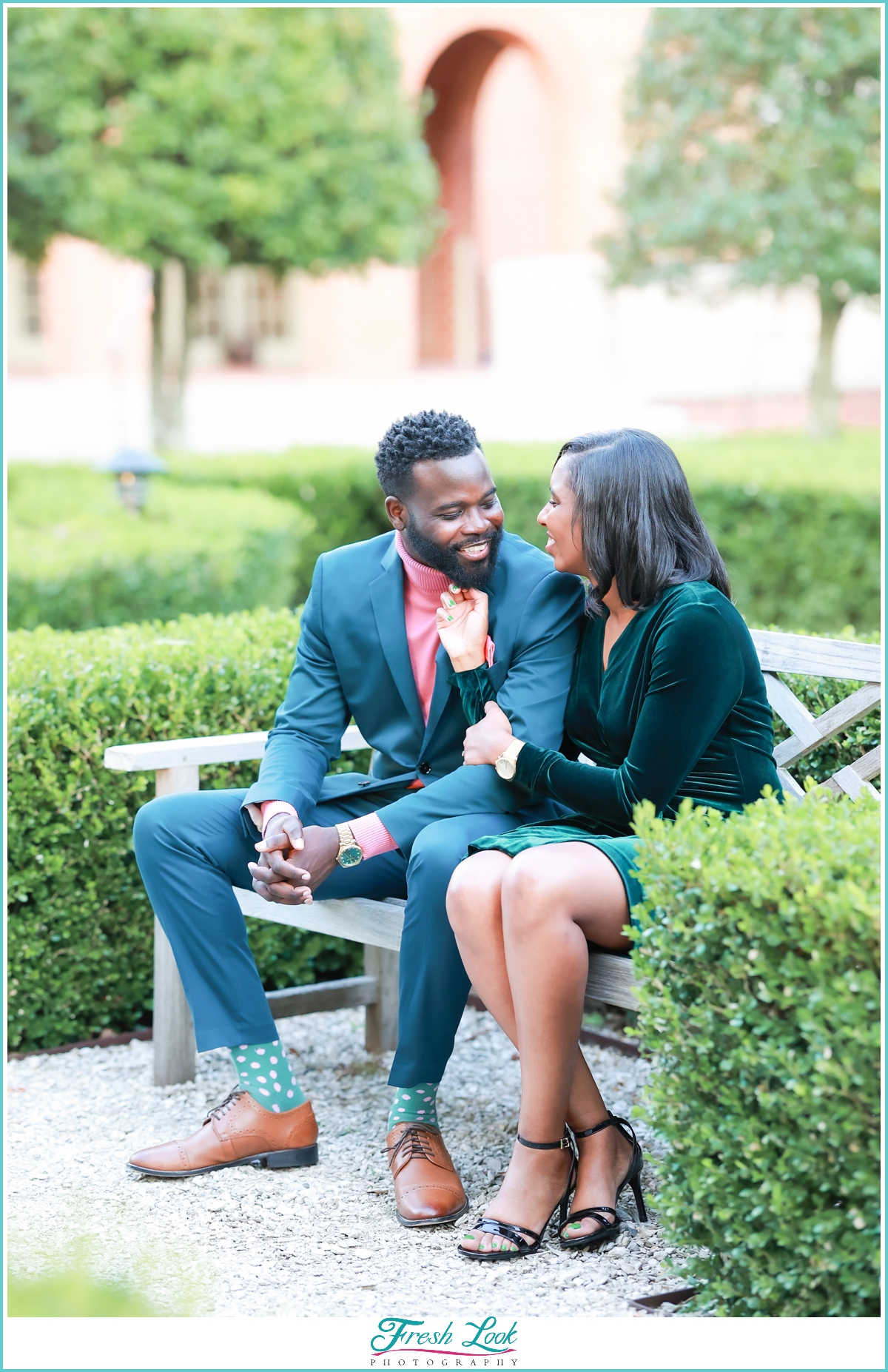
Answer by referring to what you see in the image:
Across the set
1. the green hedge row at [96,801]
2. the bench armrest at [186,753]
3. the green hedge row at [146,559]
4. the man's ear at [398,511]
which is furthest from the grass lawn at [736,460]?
the man's ear at [398,511]

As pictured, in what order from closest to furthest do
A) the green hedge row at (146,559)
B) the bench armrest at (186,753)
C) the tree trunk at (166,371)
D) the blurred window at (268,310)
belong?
1. the bench armrest at (186,753)
2. the green hedge row at (146,559)
3. the tree trunk at (166,371)
4. the blurred window at (268,310)

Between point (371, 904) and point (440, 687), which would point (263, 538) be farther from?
point (371, 904)

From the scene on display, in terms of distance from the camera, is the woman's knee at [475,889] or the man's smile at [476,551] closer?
the woman's knee at [475,889]

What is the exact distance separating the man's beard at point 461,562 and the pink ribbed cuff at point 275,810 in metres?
0.61

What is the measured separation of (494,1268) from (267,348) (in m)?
22.1

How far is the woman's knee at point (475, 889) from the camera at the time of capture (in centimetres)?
283

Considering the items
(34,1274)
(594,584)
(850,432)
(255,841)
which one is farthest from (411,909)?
(850,432)

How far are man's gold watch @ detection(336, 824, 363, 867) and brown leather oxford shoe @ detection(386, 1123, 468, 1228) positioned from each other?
1.82 feet

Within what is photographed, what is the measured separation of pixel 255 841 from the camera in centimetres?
343

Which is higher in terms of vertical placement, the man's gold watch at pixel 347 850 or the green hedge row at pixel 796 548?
the green hedge row at pixel 796 548

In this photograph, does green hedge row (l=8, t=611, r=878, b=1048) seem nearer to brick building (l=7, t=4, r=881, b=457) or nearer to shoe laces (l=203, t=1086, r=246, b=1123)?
shoe laces (l=203, t=1086, r=246, b=1123)

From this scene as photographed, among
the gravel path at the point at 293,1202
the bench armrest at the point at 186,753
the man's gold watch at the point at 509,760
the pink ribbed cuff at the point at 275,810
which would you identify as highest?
the man's gold watch at the point at 509,760

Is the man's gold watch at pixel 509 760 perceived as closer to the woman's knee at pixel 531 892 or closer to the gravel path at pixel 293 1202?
the woman's knee at pixel 531 892

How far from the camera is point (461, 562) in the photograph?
3312 mm
